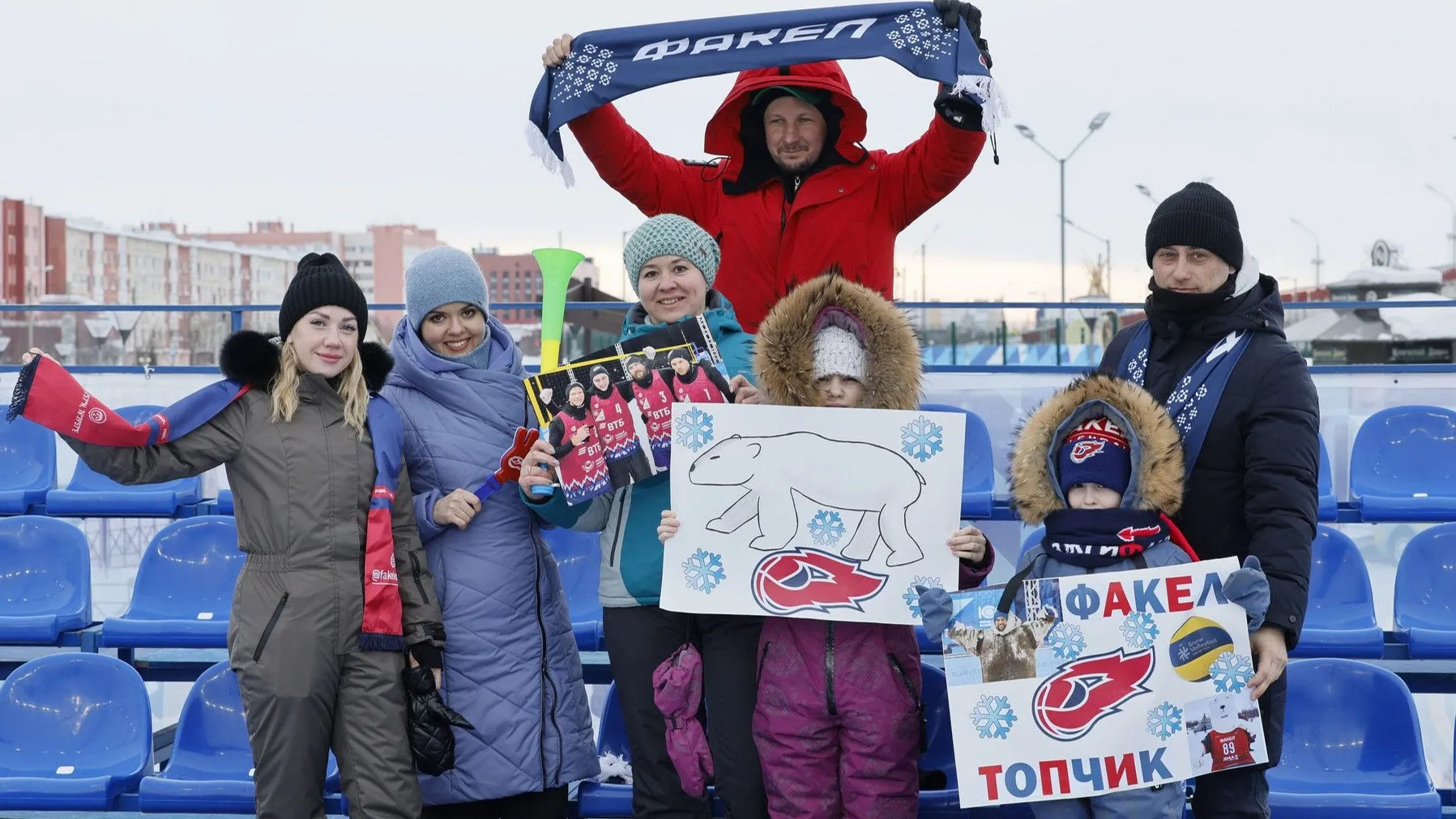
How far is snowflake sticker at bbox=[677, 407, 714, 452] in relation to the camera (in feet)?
8.20

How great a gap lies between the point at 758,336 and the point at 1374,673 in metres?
2.02

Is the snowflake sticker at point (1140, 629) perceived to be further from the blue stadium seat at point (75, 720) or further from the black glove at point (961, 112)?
the blue stadium seat at point (75, 720)

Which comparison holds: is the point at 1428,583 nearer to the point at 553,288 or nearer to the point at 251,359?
the point at 553,288

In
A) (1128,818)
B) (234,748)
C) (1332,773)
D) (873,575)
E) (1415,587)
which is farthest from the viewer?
(1415,587)

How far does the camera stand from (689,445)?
251cm

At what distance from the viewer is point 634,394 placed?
2.57 metres

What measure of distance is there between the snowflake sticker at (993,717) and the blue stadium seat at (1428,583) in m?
2.25

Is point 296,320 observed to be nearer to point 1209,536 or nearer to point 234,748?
point 234,748

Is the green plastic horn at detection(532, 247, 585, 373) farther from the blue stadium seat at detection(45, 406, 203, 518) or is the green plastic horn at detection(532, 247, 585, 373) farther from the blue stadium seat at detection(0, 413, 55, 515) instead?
the blue stadium seat at detection(0, 413, 55, 515)

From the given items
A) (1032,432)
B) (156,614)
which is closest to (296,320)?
(1032,432)

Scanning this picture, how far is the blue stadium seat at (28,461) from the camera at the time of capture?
4.99m

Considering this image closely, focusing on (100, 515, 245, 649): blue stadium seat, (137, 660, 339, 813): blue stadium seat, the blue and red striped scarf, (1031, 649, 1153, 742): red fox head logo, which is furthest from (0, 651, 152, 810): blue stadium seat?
(1031, 649, 1153, 742): red fox head logo

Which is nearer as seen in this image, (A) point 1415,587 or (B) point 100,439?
(B) point 100,439

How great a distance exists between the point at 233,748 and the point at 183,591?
34.4 inches
